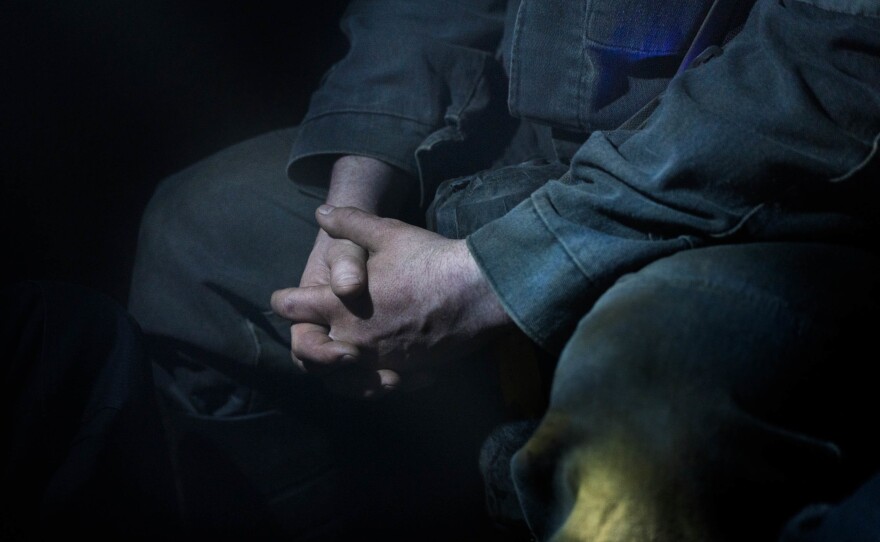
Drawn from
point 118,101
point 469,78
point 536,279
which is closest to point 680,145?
point 536,279

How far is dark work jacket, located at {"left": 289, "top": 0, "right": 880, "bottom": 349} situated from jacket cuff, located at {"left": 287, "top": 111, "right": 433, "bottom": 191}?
24 centimetres

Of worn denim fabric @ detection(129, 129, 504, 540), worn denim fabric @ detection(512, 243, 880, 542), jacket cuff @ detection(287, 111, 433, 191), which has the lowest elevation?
worn denim fabric @ detection(129, 129, 504, 540)

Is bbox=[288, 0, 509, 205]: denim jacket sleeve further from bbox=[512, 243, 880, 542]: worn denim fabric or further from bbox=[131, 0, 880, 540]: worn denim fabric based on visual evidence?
bbox=[512, 243, 880, 542]: worn denim fabric

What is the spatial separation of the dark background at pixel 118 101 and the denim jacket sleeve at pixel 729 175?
2.68ft

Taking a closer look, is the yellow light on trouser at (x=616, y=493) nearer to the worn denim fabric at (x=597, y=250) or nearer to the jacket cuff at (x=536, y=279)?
the worn denim fabric at (x=597, y=250)

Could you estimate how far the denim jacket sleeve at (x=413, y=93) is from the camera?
0.92m

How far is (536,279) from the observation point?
574 millimetres

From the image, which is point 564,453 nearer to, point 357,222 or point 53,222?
point 357,222

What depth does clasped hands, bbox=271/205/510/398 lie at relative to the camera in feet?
2.16

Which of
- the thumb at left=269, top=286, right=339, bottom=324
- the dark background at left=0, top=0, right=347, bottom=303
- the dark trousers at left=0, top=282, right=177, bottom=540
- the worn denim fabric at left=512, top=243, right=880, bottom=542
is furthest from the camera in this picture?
the dark background at left=0, top=0, right=347, bottom=303

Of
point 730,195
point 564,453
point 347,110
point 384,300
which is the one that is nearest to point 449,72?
point 347,110

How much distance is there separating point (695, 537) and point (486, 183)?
0.49 m

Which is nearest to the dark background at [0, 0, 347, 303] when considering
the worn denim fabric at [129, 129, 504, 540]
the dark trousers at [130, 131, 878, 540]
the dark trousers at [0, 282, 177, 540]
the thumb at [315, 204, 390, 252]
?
the worn denim fabric at [129, 129, 504, 540]

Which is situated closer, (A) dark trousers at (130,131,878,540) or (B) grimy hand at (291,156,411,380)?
(A) dark trousers at (130,131,878,540)
